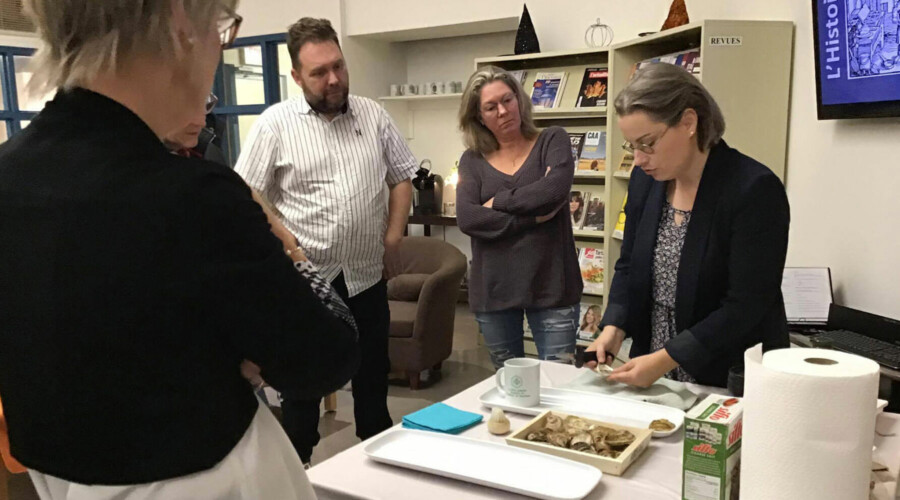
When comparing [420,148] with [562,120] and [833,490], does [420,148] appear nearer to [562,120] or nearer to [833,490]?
[562,120]

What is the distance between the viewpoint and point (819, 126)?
3020 millimetres

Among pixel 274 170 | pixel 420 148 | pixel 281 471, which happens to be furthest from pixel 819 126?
pixel 420 148

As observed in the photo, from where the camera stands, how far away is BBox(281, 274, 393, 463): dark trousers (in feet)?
8.02

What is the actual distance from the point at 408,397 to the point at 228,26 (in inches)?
123

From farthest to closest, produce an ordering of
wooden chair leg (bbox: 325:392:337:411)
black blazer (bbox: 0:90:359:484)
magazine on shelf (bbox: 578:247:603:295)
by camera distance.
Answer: magazine on shelf (bbox: 578:247:603:295)
wooden chair leg (bbox: 325:392:337:411)
black blazer (bbox: 0:90:359:484)

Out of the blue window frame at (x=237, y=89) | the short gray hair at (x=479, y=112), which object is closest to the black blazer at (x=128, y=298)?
the short gray hair at (x=479, y=112)

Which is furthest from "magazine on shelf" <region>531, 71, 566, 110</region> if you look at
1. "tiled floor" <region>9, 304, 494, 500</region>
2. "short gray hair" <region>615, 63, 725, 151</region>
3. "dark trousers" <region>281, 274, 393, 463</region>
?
"short gray hair" <region>615, 63, 725, 151</region>

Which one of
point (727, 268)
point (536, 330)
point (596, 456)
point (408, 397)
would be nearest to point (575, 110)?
point (408, 397)

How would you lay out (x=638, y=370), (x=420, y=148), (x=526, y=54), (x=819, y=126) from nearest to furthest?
(x=638, y=370) → (x=819, y=126) → (x=526, y=54) → (x=420, y=148)

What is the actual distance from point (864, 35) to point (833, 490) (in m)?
2.28

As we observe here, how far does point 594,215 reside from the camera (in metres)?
4.39

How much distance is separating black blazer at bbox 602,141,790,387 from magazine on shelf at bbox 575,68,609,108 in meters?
2.65

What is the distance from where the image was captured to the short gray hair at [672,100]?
1658mm

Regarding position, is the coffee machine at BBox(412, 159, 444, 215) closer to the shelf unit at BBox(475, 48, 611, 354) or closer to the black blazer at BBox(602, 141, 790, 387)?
the shelf unit at BBox(475, 48, 611, 354)
